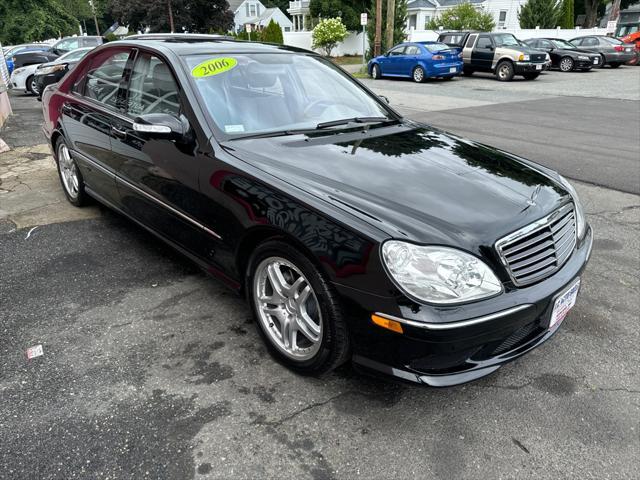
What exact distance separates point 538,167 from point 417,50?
686 inches

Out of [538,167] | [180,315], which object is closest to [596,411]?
[538,167]

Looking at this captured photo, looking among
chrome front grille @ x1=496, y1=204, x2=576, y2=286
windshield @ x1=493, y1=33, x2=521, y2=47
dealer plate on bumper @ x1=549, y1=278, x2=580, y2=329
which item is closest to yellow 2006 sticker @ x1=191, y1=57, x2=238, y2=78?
chrome front grille @ x1=496, y1=204, x2=576, y2=286

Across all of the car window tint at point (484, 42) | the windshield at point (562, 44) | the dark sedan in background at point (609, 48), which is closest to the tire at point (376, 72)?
the car window tint at point (484, 42)

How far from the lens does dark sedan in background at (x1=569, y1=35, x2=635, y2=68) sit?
23.4 metres

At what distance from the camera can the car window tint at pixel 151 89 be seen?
3.21 metres

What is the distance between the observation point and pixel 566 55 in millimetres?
22375

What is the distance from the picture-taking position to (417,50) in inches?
753

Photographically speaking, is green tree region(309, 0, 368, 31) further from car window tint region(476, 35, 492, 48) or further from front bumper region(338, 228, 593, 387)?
front bumper region(338, 228, 593, 387)

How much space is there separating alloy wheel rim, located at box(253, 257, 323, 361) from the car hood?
450mm

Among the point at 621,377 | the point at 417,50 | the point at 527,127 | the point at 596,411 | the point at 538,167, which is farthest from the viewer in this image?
the point at 417,50

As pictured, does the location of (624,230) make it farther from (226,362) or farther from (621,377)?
(226,362)

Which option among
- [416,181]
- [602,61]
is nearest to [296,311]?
[416,181]

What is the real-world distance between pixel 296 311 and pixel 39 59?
18119 millimetres

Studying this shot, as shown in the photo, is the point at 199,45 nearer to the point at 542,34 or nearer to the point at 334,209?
the point at 334,209
